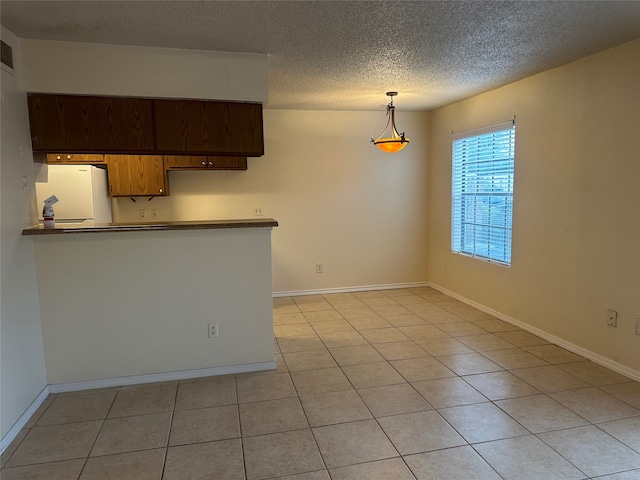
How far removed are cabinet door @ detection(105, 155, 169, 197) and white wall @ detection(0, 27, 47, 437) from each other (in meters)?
1.72

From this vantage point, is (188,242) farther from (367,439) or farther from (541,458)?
(541,458)

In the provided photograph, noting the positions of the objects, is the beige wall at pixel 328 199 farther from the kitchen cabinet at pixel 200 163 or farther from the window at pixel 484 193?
the window at pixel 484 193

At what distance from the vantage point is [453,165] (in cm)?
500

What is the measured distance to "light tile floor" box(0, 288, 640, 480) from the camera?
2.01 metres

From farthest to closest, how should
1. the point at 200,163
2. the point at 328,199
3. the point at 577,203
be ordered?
the point at 328,199 → the point at 200,163 → the point at 577,203

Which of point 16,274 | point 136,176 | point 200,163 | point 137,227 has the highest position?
point 200,163

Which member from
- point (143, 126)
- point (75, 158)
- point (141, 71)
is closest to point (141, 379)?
point (143, 126)

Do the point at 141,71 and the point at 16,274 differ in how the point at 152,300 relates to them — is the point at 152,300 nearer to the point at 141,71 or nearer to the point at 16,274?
the point at 16,274

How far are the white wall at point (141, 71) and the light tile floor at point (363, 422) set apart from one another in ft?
6.82

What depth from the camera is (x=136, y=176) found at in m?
4.51

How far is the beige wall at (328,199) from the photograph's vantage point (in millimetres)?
4996

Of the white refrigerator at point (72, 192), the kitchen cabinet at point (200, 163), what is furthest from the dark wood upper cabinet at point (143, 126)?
the kitchen cabinet at point (200, 163)

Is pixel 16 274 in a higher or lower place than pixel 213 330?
higher

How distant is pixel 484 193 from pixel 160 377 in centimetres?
361
